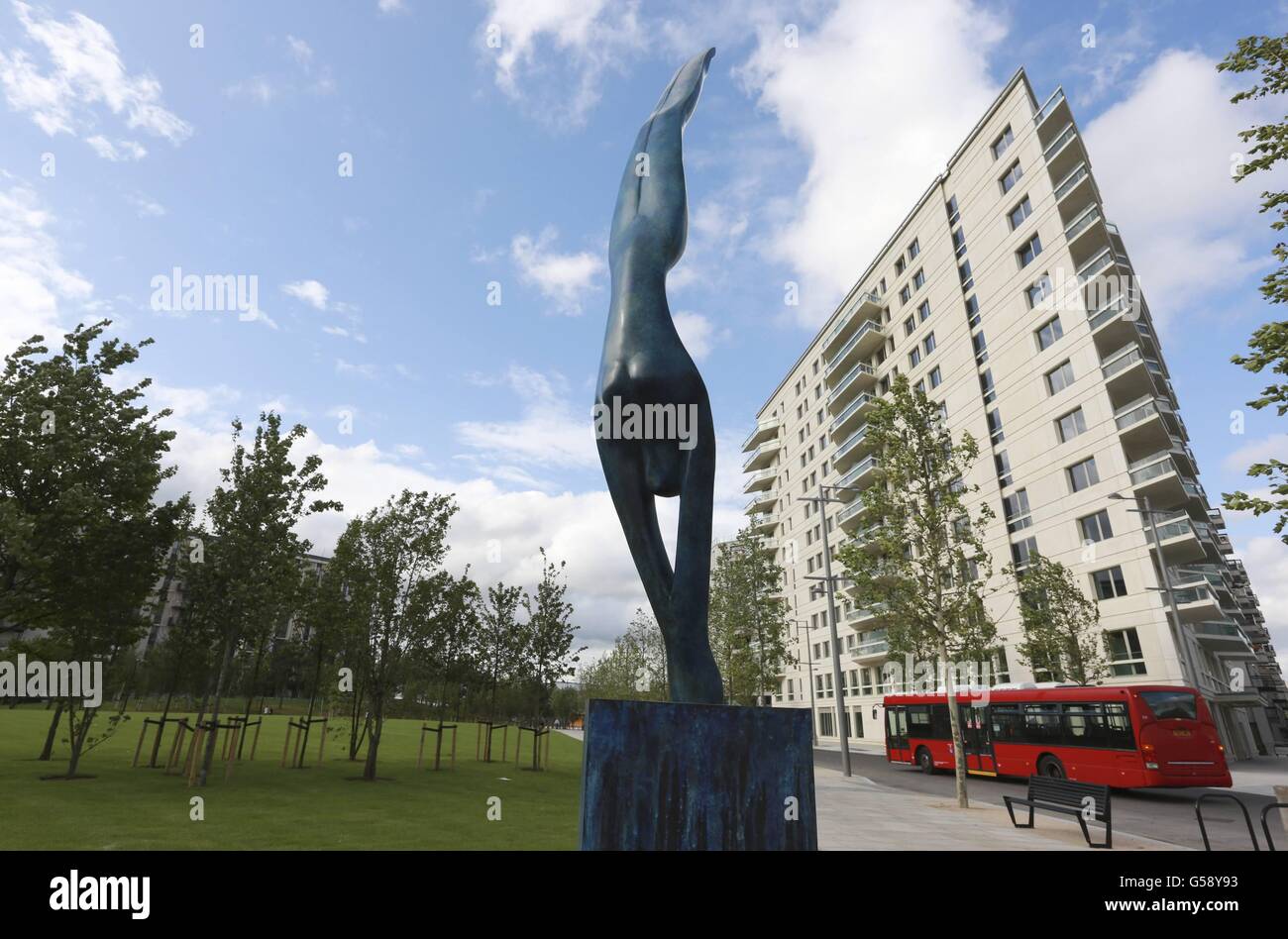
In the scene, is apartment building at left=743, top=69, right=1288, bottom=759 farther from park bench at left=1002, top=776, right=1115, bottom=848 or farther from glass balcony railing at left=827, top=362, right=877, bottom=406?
park bench at left=1002, top=776, right=1115, bottom=848

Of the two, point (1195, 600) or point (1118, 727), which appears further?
point (1195, 600)

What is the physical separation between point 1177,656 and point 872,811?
18.9 metres

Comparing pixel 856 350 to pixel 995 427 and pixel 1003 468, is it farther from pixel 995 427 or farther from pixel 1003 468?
pixel 1003 468

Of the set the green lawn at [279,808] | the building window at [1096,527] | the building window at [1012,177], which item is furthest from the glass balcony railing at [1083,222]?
the green lawn at [279,808]

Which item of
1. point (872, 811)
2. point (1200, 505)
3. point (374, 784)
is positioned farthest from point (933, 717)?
point (1200, 505)

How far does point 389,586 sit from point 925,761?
1886cm

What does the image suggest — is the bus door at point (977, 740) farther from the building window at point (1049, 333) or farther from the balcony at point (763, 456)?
the balcony at point (763, 456)

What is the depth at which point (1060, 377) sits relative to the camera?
31328mm

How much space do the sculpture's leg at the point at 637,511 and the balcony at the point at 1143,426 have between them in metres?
29.7

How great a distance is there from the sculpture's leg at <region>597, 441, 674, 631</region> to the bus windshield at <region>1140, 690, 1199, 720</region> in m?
16.9

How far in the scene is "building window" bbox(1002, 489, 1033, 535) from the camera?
32.5 meters

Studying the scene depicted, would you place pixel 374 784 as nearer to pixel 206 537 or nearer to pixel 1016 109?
pixel 206 537

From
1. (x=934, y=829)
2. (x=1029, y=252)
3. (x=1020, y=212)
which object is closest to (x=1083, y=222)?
(x=1029, y=252)

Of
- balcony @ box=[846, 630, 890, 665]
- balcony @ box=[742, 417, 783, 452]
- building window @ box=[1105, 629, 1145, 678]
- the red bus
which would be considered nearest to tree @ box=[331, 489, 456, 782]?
the red bus
